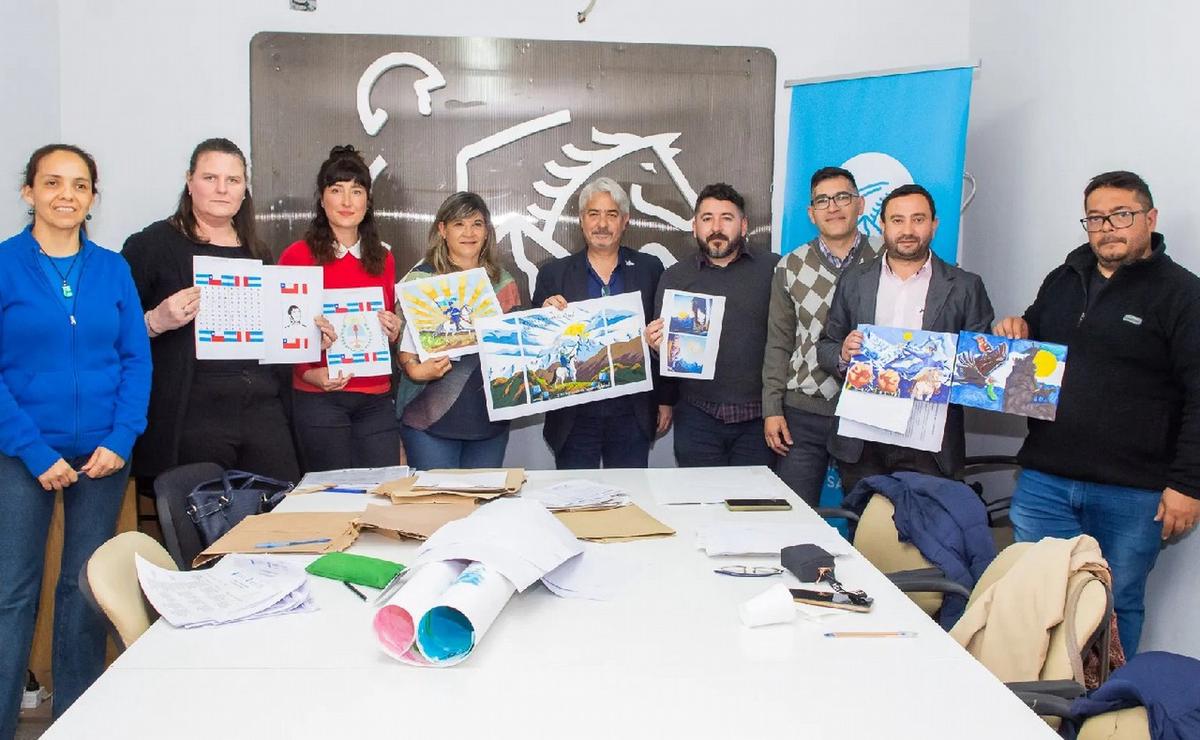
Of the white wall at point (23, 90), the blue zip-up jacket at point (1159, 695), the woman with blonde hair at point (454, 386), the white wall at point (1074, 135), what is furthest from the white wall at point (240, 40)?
the blue zip-up jacket at point (1159, 695)

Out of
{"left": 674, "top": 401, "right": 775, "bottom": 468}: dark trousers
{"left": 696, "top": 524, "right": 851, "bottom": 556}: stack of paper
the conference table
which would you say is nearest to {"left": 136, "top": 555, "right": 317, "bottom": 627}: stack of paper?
the conference table

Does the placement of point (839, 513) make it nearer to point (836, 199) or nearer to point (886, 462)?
point (886, 462)

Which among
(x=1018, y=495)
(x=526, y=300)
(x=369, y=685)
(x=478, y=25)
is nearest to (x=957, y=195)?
(x=1018, y=495)

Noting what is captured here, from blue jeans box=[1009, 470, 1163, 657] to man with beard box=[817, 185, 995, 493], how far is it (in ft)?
1.22

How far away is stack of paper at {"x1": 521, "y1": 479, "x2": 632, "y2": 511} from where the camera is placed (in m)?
2.68

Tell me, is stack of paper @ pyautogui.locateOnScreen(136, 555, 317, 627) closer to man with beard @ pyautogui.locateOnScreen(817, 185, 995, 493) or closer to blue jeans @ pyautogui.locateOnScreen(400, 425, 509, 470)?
blue jeans @ pyautogui.locateOnScreen(400, 425, 509, 470)

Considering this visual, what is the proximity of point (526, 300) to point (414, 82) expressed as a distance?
Answer: 1331 mm

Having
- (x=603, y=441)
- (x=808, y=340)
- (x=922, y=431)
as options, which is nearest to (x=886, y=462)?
(x=922, y=431)

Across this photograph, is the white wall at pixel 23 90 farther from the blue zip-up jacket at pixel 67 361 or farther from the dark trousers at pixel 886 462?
the dark trousers at pixel 886 462

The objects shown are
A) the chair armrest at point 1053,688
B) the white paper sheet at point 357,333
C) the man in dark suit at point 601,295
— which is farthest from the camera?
the man in dark suit at point 601,295

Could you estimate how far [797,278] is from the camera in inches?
143

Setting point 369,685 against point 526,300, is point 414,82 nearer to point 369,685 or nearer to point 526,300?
point 526,300

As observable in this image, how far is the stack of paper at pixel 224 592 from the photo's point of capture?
6.01 ft

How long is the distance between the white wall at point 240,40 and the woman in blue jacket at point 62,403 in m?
1.72
